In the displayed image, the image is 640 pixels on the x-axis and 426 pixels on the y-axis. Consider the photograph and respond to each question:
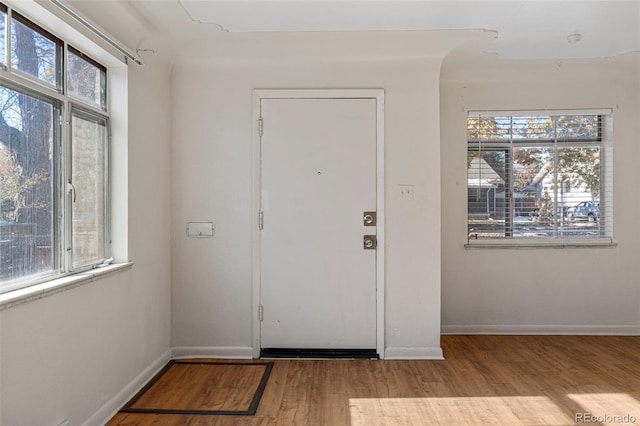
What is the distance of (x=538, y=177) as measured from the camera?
4316 millimetres

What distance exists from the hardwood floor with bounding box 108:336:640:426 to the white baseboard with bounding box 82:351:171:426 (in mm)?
68

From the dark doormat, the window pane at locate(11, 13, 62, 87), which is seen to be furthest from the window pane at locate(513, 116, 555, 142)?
the window pane at locate(11, 13, 62, 87)

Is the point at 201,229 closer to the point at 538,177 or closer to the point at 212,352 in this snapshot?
the point at 212,352

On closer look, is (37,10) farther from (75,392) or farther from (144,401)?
(144,401)

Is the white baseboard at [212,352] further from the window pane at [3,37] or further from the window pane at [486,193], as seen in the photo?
the window pane at [3,37]

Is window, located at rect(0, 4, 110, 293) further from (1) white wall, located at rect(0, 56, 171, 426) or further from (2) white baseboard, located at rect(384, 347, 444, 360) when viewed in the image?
(2) white baseboard, located at rect(384, 347, 444, 360)

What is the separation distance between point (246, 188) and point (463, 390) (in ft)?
7.11

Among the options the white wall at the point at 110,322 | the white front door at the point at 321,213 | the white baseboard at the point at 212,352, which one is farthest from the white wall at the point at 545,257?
the white wall at the point at 110,322

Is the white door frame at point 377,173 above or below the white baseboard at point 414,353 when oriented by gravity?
above

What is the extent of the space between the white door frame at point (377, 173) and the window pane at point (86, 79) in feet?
3.82

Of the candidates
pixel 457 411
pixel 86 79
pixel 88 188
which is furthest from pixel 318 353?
pixel 86 79

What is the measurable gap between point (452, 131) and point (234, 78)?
6.74ft

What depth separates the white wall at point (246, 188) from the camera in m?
3.61

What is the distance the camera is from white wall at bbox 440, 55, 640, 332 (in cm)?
427
